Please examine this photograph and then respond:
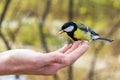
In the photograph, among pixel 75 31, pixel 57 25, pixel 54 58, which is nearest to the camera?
pixel 54 58

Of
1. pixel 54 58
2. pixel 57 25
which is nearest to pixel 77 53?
pixel 54 58

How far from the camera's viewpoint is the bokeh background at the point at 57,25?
1.78 m

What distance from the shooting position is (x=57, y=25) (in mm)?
1788

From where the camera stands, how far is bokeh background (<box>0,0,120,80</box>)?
178cm

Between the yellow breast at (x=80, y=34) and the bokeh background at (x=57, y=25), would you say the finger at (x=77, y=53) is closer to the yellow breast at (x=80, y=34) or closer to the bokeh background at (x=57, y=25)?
the yellow breast at (x=80, y=34)

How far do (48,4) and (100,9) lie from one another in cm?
27

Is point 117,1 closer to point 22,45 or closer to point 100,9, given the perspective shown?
point 100,9

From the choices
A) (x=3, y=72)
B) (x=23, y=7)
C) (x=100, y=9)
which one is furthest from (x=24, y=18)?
(x=3, y=72)

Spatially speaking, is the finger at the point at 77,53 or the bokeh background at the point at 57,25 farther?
the bokeh background at the point at 57,25

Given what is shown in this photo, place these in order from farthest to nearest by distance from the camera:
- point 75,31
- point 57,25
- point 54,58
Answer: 1. point 57,25
2. point 75,31
3. point 54,58

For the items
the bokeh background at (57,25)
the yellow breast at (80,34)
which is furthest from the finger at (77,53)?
the bokeh background at (57,25)

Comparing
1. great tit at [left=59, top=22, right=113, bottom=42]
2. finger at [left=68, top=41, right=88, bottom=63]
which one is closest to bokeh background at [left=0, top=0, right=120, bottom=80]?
great tit at [left=59, top=22, right=113, bottom=42]

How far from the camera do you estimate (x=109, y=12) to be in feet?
5.83

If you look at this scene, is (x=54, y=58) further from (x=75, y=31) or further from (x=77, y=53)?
(x=75, y=31)
